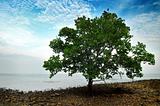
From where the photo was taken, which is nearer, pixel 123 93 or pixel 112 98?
pixel 112 98

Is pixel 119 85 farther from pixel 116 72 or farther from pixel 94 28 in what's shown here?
pixel 94 28

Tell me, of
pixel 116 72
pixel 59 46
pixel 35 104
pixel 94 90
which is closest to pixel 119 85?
pixel 94 90

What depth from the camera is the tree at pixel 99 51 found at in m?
34.4

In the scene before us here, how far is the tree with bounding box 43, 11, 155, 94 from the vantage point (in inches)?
1355

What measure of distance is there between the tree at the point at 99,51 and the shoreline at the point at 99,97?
8.09 feet

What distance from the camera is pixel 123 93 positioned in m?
37.8

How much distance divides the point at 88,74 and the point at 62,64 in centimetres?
378

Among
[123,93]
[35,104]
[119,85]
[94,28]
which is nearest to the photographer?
[35,104]

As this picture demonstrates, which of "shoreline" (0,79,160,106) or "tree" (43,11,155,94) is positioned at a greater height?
"tree" (43,11,155,94)

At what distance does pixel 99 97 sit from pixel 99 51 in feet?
17.0

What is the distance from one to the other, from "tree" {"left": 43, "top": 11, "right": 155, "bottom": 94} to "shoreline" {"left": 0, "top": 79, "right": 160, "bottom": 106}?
2465 millimetres

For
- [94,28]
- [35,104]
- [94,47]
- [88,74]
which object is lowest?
[35,104]

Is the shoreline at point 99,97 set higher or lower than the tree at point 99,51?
lower

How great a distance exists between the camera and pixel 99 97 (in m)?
35.6
